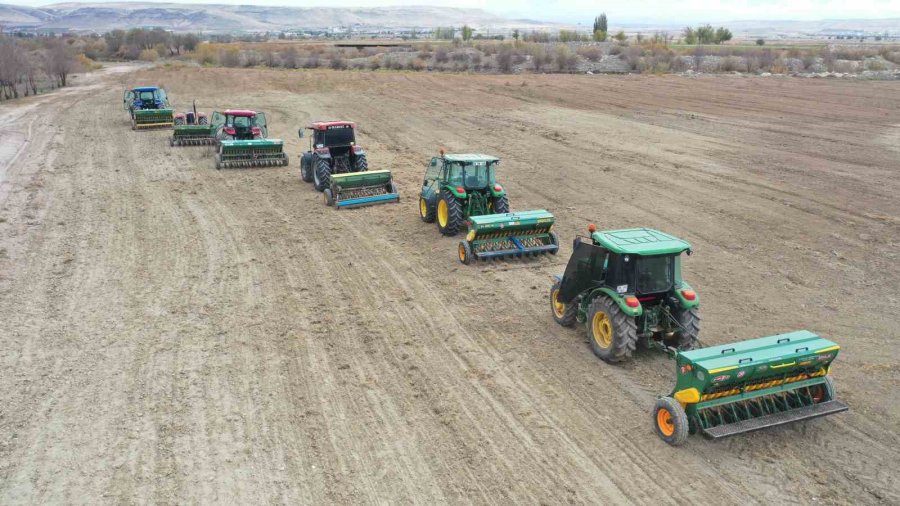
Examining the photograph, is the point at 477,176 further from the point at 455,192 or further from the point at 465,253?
the point at 465,253

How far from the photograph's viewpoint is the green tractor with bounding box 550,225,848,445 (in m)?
7.21

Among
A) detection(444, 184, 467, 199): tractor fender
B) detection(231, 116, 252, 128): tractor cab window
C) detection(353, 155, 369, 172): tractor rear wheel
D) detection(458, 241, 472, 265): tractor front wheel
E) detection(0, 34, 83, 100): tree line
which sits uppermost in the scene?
detection(0, 34, 83, 100): tree line

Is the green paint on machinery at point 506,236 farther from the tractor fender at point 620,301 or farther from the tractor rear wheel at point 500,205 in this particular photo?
the tractor fender at point 620,301

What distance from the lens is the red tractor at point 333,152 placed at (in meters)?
18.1

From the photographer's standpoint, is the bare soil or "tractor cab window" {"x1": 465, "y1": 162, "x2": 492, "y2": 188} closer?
the bare soil

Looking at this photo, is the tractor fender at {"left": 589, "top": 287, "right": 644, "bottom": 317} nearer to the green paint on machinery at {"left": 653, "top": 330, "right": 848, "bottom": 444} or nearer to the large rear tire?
the green paint on machinery at {"left": 653, "top": 330, "right": 848, "bottom": 444}

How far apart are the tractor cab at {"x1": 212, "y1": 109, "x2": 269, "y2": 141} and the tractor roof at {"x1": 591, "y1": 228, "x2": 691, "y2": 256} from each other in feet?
53.6

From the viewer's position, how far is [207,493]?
6.69 m

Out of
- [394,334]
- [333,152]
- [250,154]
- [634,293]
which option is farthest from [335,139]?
[634,293]

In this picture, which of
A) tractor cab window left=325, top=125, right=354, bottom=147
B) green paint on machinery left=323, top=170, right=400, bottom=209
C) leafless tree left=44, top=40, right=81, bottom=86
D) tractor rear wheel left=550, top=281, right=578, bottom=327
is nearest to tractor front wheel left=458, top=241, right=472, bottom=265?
tractor rear wheel left=550, top=281, right=578, bottom=327

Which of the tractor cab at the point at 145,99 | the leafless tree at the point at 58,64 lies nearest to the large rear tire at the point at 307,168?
the tractor cab at the point at 145,99

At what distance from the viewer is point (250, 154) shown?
21.3 meters

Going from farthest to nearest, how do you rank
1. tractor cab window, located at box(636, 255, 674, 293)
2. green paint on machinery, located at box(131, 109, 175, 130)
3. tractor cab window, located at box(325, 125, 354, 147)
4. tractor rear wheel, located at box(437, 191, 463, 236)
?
green paint on machinery, located at box(131, 109, 175, 130)
tractor cab window, located at box(325, 125, 354, 147)
tractor rear wheel, located at box(437, 191, 463, 236)
tractor cab window, located at box(636, 255, 674, 293)

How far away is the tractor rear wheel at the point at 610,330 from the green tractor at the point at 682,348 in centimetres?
1
